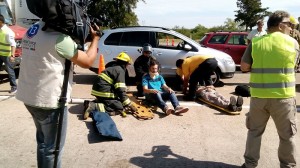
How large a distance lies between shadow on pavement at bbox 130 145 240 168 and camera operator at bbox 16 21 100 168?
1.66 meters

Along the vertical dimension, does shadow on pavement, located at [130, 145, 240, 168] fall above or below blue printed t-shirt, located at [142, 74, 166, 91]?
below

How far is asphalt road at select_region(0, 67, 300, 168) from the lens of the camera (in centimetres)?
424

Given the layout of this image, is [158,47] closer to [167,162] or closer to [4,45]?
[4,45]

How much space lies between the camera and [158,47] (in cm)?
938

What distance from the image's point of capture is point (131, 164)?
4164mm

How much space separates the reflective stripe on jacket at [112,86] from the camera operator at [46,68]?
3.50 meters

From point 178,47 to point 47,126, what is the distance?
22.6ft

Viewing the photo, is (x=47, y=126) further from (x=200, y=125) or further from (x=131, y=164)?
(x=200, y=125)

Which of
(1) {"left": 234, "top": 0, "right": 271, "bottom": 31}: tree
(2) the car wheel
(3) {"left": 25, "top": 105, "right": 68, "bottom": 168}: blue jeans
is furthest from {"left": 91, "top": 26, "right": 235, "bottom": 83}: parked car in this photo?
(1) {"left": 234, "top": 0, "right": 271, "bottom": 31}: tree

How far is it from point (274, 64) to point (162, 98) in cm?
357

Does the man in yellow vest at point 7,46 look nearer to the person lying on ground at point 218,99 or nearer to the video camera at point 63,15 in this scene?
the person lying on ground at point 218,99

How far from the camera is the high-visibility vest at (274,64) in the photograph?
3.53 meters

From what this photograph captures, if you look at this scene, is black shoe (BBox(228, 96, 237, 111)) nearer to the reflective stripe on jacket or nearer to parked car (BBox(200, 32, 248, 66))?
the reflective stripe on jacket

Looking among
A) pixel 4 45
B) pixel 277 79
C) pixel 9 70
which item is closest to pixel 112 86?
pixel 9 70
